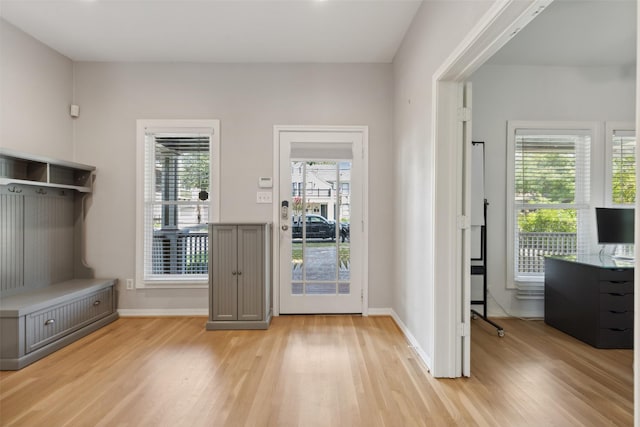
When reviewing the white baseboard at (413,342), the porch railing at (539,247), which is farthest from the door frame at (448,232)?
the porch railing at (539,247)

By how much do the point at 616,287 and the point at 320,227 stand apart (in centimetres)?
269

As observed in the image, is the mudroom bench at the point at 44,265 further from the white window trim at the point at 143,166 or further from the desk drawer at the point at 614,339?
the desk drawer at the point at 614,339

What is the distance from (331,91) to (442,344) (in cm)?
269

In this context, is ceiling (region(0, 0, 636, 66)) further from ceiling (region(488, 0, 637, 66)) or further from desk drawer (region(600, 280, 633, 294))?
desk drawer (region(600, 280, 633, 294))

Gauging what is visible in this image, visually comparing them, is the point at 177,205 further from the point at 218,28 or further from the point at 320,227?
the point at 218,28

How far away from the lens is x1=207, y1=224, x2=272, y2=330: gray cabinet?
3.10m

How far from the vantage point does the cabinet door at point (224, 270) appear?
3102 mm

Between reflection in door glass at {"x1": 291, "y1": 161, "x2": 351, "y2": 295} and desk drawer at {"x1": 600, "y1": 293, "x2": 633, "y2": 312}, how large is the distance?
7.42ft

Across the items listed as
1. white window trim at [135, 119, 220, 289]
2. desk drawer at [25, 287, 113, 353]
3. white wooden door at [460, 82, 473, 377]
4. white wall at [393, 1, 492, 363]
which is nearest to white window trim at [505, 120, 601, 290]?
white wall at [393, 1, 492, 363]

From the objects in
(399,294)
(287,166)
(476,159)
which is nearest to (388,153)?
(476,159)

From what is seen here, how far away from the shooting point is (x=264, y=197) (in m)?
3.46

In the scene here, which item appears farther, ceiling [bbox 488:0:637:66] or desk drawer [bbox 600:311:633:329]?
desk drawer [bbox 600:311:633:329]

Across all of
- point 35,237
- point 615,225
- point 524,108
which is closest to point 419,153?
point 524,108

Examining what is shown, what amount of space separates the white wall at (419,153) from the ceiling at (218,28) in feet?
1.15
